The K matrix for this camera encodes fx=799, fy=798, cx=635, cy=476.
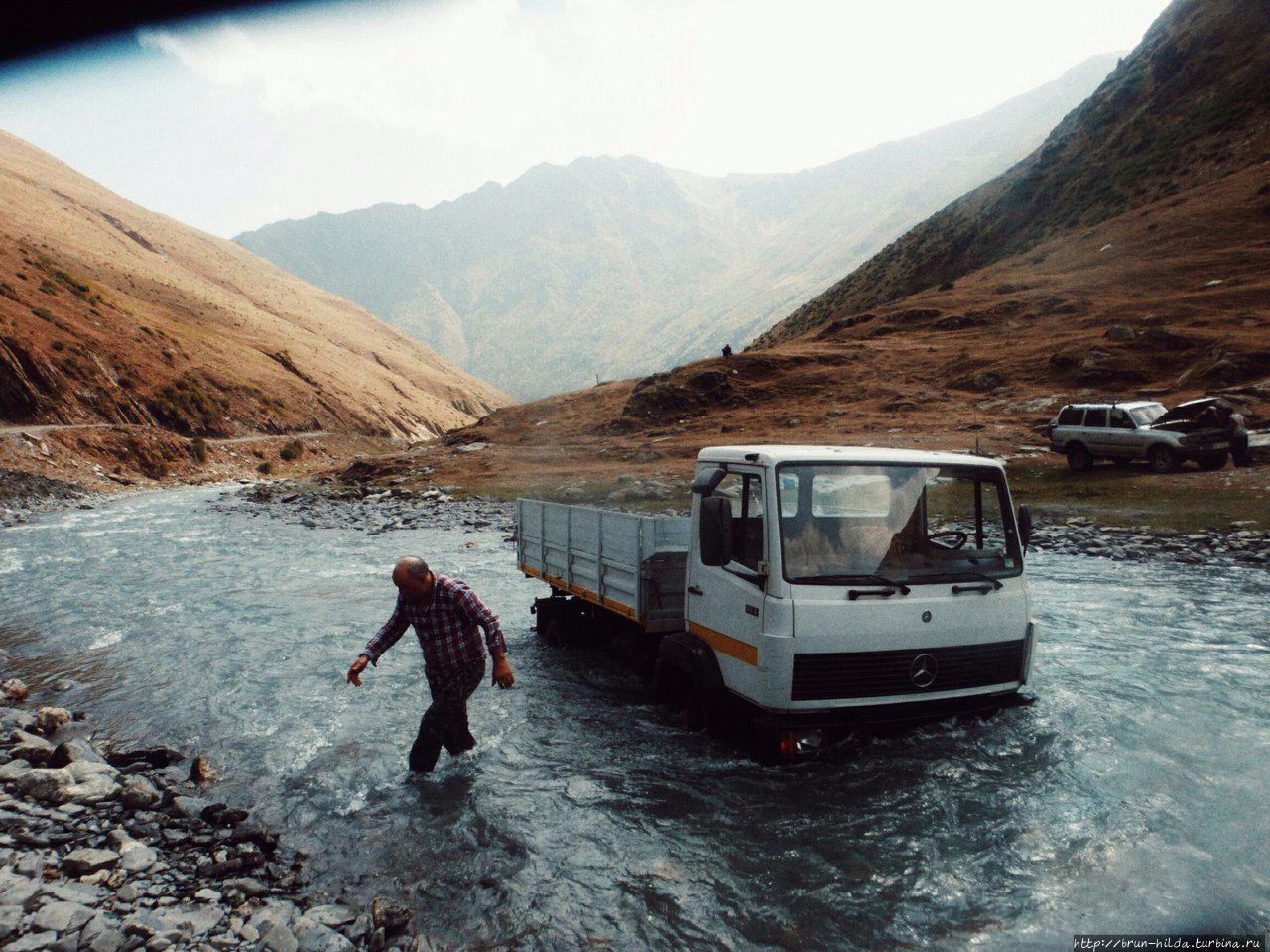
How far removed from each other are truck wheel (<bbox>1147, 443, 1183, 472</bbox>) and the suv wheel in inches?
83.5

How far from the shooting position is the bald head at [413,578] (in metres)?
6.99

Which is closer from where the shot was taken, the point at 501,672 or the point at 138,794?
the point at 138,794

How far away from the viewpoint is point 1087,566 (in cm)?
1666

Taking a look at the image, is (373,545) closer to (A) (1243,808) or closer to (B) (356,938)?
(B) (356,938)

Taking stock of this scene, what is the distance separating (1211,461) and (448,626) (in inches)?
1007

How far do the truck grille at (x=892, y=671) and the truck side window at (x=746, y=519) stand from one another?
1021mm

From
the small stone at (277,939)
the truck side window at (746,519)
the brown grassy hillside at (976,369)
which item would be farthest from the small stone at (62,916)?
the brown grassy hillside at (976,369)

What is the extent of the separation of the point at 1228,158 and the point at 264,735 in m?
73.2

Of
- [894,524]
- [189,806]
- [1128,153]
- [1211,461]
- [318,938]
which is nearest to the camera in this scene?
[318,938]

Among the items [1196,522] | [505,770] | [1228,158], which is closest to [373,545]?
[505,770]

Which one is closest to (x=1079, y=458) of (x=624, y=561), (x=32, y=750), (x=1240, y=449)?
(x=1240, y=449)

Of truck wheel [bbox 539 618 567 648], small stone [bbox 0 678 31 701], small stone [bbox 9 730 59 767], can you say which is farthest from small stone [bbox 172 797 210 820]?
truck wheel [bbox 539 618 567 648]

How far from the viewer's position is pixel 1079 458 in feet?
88.7

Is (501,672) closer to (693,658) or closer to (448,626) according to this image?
(448,626)
